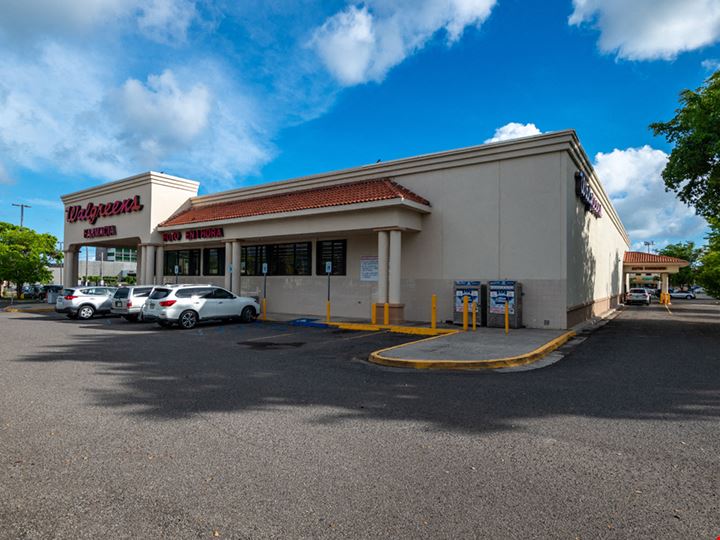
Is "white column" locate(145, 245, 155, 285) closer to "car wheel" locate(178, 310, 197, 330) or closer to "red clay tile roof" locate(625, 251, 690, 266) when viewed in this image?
"car wheel" locate(178, 310, 197, 330)

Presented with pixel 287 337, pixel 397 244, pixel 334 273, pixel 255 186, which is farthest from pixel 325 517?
pixel 255 186

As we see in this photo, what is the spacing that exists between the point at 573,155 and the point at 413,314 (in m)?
8.12

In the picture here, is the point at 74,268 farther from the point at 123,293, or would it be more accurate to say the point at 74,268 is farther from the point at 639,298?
the point at 639,298

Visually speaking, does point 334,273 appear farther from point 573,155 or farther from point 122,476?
point 122,476

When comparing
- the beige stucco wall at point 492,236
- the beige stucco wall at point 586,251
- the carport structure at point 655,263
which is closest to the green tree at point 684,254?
the carport structure at point 655,263

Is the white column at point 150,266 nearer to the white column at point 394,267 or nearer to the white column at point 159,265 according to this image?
the white column at point 159,265

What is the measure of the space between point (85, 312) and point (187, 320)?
8.13 metres

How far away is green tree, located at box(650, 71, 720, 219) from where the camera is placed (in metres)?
14.4

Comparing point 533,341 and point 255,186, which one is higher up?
point 255,186

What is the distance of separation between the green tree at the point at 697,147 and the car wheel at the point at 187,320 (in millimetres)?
17713

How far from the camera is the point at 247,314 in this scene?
62.4ft

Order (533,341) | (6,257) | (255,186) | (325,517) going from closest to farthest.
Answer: (325,517) → (533,341) → (255,186) → (6,257)

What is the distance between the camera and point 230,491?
3.68m

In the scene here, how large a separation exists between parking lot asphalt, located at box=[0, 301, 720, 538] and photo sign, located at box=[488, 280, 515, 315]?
6227mm
